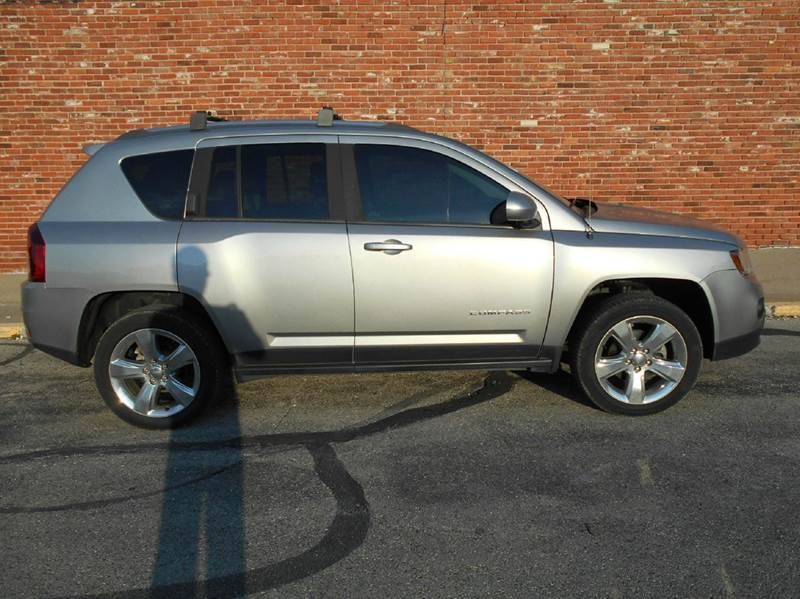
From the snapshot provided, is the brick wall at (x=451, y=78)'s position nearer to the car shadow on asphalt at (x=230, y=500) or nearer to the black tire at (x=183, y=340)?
the car shadow on asphalt at (x=230, y=500)

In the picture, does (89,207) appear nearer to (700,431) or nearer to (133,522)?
(133,522)

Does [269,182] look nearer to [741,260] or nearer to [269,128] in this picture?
[269,128]

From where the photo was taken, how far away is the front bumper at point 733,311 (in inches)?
178

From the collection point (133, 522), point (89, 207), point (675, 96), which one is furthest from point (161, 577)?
point (675, 96)

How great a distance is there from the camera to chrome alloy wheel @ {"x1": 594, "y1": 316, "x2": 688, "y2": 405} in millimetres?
4512

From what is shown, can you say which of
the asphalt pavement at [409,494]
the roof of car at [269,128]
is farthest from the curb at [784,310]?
the roof of car at [269,128]

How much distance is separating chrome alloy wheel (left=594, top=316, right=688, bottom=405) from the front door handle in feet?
4.53

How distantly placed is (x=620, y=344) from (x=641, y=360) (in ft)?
0.57

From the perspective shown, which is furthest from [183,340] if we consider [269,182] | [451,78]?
[451,78]

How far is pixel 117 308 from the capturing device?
4574 millimetres

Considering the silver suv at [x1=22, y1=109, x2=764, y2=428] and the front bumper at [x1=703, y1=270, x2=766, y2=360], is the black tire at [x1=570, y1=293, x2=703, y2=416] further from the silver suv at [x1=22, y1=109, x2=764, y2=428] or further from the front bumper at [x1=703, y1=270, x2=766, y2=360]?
the front bumper at [x1=703, y1=270, x2=766, y2=360]

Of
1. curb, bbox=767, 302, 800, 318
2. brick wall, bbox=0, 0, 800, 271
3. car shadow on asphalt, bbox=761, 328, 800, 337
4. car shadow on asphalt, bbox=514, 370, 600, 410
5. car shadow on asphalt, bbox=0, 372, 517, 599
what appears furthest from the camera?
brick wall, bbox=0, 0, 800, 271

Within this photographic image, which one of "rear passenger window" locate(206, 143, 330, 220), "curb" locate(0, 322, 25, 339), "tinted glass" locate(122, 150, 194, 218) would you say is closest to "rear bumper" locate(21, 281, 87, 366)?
"tinted glass" locate(122, 150, 194, 218)

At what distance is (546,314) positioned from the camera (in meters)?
4.46
